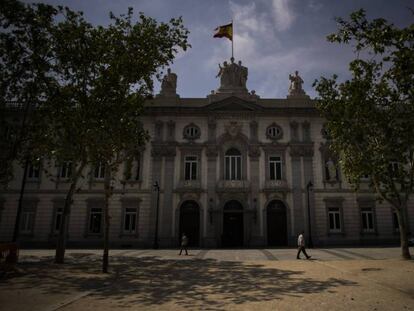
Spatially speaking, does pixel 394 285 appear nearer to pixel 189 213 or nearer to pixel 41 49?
pixel 41 49

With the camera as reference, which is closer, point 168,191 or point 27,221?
point 27,221

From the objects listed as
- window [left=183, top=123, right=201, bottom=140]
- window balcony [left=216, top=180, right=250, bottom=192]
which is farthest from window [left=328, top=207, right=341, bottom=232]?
window [left=183, top=123, right=201, bottom=140]

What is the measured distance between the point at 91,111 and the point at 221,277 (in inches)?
409

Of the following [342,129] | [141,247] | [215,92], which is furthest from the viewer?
[215,92]

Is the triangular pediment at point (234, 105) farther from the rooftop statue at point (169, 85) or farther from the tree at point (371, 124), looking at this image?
the tree at point (371, 124)

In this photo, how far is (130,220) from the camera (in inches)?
1171

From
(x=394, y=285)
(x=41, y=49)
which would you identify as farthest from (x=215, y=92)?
(x=394, y=285)

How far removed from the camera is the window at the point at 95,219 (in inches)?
1165

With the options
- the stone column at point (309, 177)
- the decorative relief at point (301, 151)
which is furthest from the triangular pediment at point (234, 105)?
the stone column at point (309, 177)

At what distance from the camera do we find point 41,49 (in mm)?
15555

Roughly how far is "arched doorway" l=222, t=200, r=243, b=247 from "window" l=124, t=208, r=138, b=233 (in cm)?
816

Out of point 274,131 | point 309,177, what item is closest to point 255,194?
point 309,177

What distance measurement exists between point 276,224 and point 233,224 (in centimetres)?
391

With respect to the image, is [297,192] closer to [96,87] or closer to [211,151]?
[211,151]
